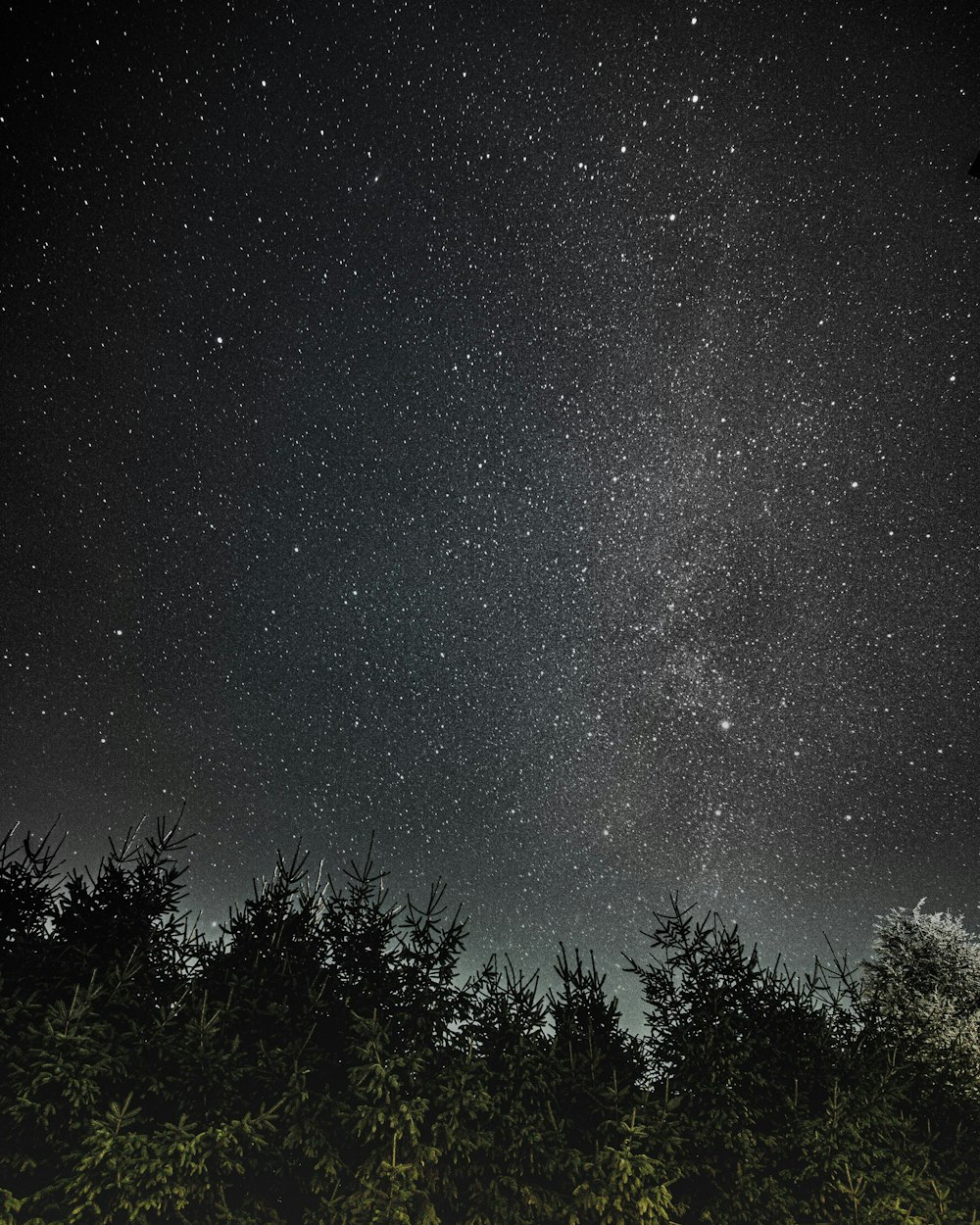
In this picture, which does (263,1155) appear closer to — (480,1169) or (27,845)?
(480,1169)

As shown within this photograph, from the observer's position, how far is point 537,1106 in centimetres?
697

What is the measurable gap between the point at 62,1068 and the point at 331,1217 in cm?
293

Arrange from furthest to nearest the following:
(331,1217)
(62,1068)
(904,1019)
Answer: (904,1019) → (331,1217) → (62,1068)

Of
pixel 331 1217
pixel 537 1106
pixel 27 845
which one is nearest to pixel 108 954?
pixel 27 845

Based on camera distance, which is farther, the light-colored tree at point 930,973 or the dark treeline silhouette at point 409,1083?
the light-colored tree at point 930,973

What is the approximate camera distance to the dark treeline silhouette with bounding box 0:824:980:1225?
559 cm

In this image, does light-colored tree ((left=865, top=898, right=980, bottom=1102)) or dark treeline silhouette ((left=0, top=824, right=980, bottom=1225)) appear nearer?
dark treeline silhouette ((left=0, top=824, right=980, bottom=1225))

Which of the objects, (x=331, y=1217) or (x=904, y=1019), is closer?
(x=331, y=1217)

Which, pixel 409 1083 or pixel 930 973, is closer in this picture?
pixel 409 1083

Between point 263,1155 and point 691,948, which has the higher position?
point 691,948

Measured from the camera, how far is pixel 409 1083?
6.57 m

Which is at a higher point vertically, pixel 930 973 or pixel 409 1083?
pixel 930 973

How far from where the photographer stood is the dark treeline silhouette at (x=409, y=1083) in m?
5.59

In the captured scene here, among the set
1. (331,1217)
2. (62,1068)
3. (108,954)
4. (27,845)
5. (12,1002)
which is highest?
(27,845)
